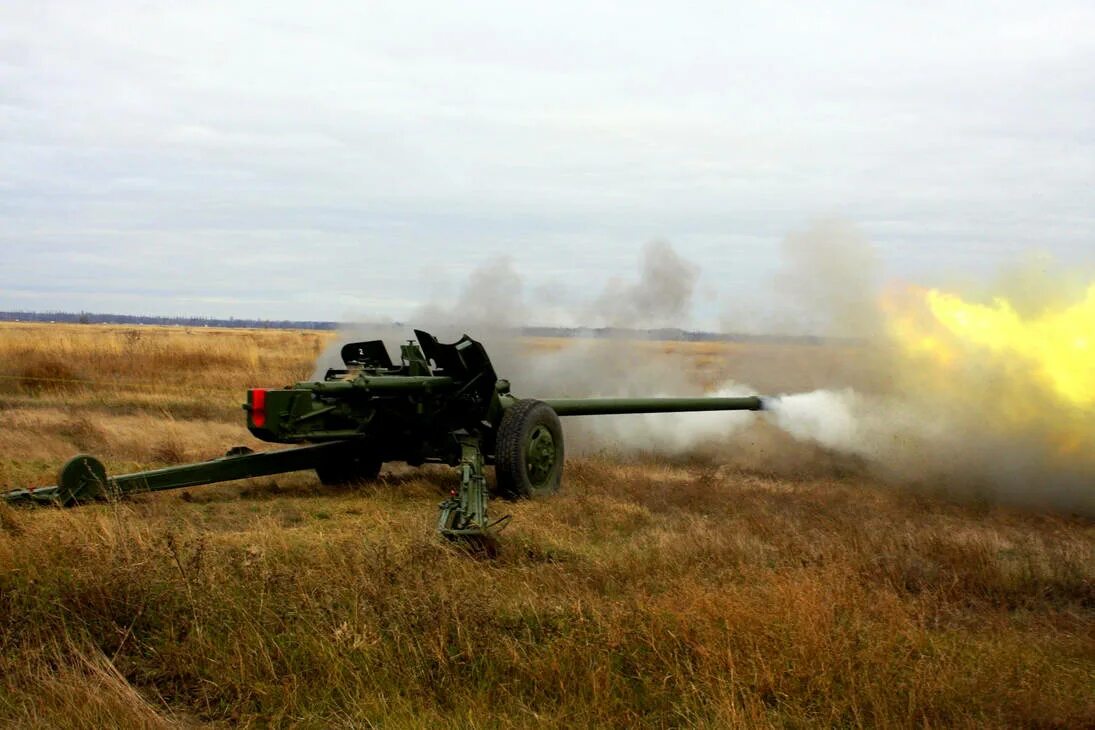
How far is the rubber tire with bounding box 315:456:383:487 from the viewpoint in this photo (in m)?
11.8

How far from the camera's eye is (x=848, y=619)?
634 centimetres

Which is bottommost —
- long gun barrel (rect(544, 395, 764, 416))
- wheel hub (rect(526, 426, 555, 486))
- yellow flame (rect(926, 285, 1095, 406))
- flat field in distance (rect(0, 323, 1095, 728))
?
flat field in distance (rect(0, 323, 1095, 728))

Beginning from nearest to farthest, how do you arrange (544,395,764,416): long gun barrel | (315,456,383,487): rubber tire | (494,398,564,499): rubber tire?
(494,398,564,499): rubber tire, (315,456,383,487): rubber tire, (544,395,764,416): long gun barrel

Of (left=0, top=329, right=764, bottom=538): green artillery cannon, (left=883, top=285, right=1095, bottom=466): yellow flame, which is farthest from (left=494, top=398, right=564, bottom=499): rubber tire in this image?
(left=883, top=285, right=1095, bottom=466): yellow flame

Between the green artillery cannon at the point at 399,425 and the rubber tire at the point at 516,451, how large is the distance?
0.03 ft

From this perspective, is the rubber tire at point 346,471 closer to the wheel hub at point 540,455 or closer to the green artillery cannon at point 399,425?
the green artillery cannon at point 399,425

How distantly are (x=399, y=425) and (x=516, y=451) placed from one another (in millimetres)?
1295

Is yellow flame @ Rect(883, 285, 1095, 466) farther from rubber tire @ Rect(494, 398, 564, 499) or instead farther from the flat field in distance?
rubber tire @ Rect(494, 398, 564, 499)

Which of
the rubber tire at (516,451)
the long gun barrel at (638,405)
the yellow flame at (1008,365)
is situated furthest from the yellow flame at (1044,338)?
the rubber tire at (516,451)

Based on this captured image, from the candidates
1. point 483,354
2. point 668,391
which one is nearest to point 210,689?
point 483,354

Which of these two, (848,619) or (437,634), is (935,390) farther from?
(437,634)

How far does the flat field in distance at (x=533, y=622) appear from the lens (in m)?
5.15

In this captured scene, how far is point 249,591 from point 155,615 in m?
0.54

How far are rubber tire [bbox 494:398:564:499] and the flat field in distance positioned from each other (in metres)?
0.90
